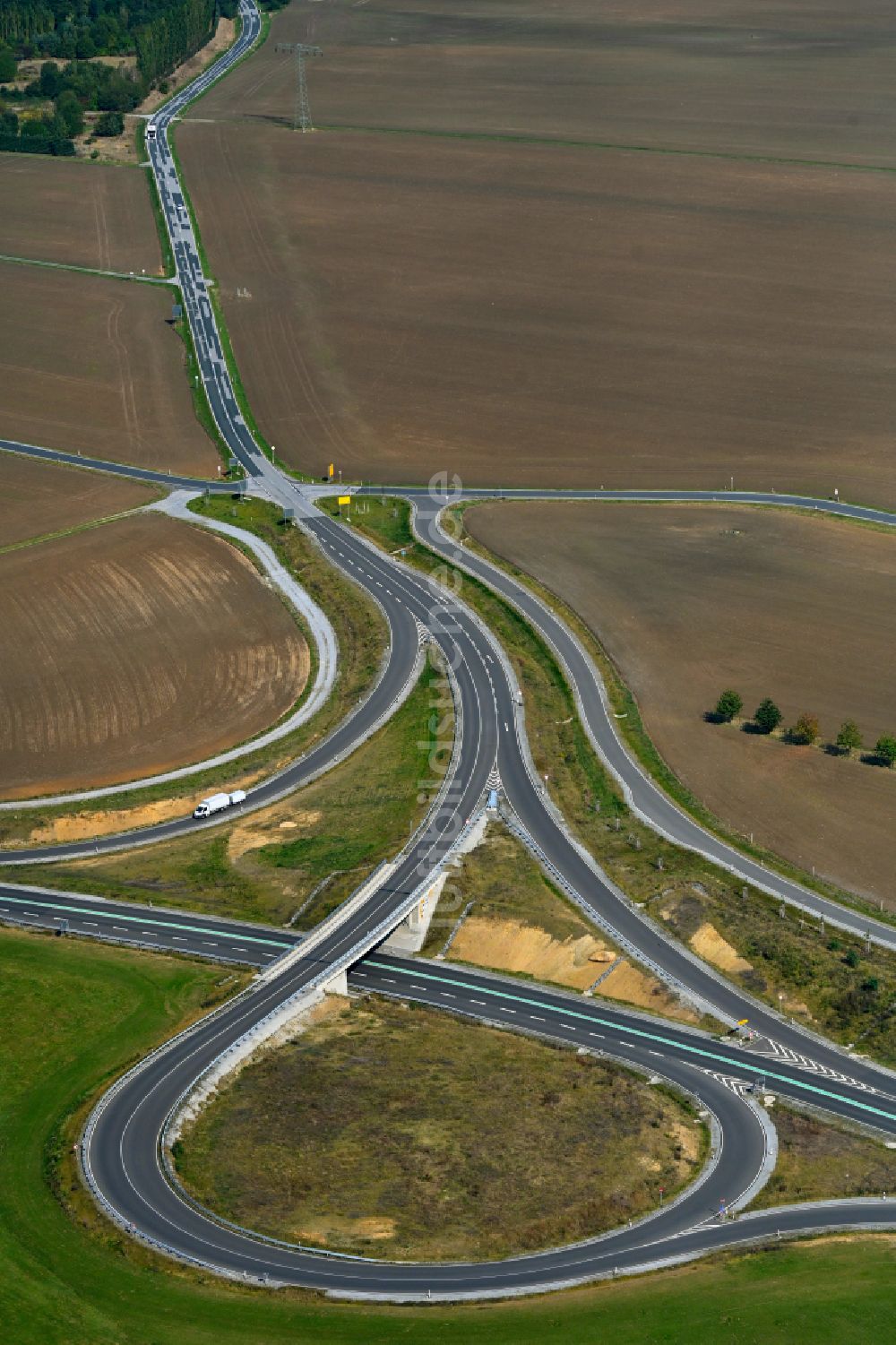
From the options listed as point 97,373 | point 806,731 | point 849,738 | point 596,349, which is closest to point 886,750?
point 849,738

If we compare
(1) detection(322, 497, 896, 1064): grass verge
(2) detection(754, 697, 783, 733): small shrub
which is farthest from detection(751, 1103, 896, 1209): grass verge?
(2) detection(754, 697, 783, 733): small shrub

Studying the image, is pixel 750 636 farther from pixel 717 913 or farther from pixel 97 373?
pixel 97 373

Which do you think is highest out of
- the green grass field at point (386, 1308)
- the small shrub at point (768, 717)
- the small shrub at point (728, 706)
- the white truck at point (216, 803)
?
the small shrub at point (728, 706)

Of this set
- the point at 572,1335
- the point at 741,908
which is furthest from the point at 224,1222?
the point at 741,908

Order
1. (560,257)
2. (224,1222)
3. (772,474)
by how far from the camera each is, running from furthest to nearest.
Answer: (560,257)
(772,474)
(224,1222)

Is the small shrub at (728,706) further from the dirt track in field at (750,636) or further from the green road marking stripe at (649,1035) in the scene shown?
the green road marking stripe at (649,1035)

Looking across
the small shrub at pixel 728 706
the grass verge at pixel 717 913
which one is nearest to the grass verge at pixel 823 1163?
the grass verge at pixel 717 913

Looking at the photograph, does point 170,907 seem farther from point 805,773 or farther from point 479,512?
point 479,512
